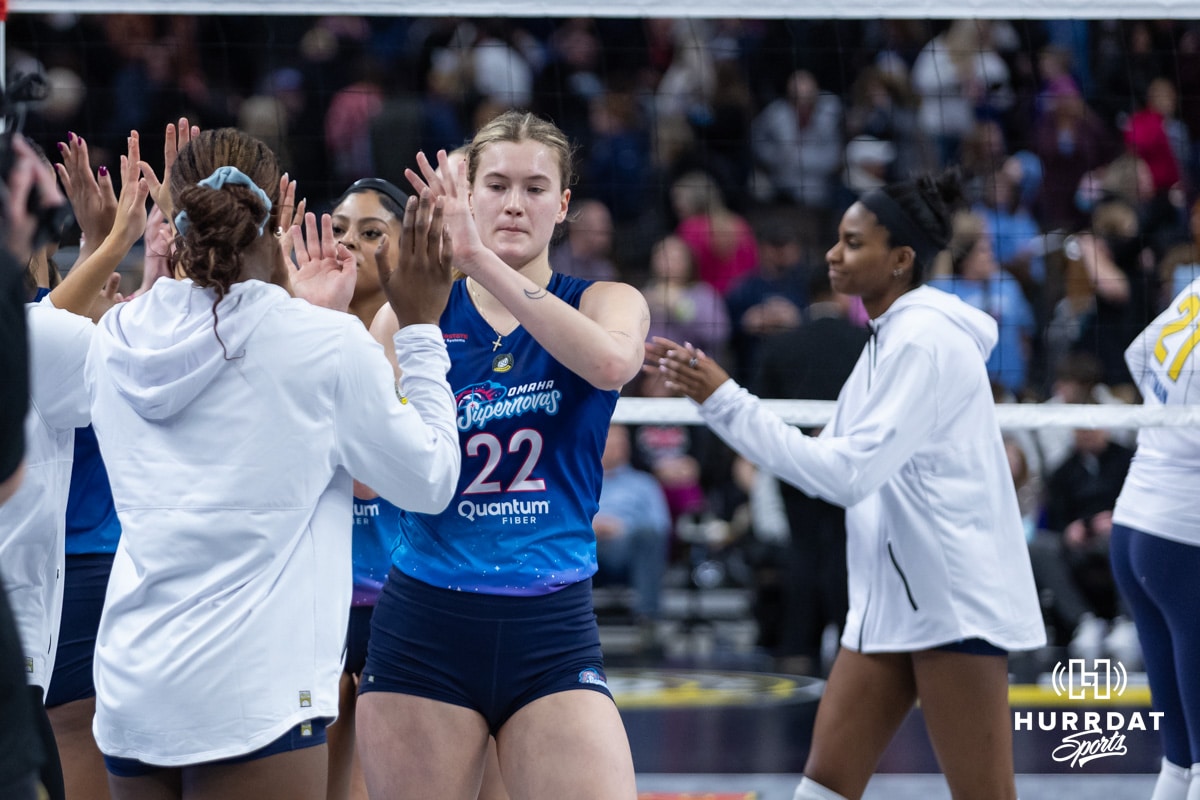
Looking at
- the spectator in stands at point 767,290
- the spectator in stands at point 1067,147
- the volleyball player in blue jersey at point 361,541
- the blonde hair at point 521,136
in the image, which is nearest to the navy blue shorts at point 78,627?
the volleyball player in blue jersey at point 361,541

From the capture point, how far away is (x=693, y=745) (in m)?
6.77

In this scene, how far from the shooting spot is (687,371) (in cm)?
421

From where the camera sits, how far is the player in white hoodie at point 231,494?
8.14 feet

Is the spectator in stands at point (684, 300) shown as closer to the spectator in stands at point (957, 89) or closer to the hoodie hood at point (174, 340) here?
the spectator in stands at point (957, 89)

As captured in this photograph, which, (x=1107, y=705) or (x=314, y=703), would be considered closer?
(x=314, y=703)

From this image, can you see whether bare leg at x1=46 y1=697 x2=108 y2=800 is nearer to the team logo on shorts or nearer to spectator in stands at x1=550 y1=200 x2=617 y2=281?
the team logo on shorts

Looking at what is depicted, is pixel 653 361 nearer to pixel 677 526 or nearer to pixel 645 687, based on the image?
pixel 645 687

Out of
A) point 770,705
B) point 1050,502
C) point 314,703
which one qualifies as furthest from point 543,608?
point 1050,502

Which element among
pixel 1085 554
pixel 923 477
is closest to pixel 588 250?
pixel 1085 554

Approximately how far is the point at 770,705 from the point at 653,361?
4.01m

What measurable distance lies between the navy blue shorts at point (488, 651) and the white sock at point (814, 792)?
1.15m

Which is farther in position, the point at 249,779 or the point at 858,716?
the point at 858,716

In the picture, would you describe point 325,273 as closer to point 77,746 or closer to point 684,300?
point 77,746

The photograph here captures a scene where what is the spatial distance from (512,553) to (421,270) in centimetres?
69
